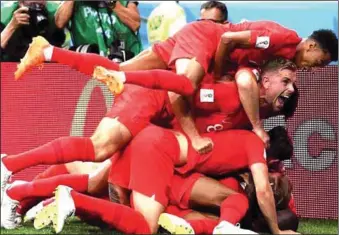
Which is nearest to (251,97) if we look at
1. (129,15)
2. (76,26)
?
(129,15)

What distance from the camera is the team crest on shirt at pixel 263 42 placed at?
514 centimetres

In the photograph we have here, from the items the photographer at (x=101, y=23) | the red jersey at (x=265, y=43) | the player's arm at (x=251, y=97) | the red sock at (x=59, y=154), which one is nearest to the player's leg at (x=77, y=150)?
the red sock at (x=59, y=154)

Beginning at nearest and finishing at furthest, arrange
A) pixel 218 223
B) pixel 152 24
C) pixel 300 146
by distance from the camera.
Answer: pixel 218 223, pixel 300 146, pixel 152 24

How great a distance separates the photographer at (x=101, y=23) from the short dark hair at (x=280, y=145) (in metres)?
1.29

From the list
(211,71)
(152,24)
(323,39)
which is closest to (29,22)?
(152,24)

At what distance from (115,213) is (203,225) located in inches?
16.6

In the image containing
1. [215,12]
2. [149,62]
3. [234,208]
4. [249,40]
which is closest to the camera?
[234,208]

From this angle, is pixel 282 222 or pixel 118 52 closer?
→ pixel 282 222

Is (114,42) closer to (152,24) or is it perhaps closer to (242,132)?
(152,24)

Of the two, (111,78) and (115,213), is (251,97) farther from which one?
(115,213)

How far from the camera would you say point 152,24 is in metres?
6.92

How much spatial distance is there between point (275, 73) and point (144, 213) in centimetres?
100

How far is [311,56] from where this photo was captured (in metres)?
5.30

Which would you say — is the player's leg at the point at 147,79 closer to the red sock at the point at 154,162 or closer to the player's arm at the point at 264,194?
the red sock at the point at 154,162
